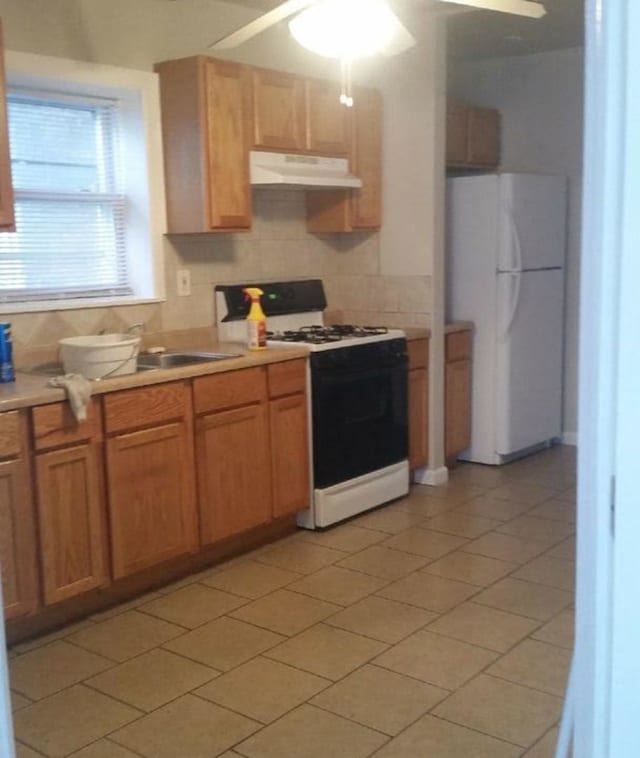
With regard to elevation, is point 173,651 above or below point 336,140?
below

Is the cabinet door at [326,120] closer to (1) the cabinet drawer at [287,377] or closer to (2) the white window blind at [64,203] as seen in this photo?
(2) the white window blind at [64,203]

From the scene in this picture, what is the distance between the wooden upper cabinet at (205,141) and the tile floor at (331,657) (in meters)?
1.55

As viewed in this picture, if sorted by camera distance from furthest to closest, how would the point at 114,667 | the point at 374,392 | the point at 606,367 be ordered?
the point at 374,392, the point at 114,667, the point at 606,367

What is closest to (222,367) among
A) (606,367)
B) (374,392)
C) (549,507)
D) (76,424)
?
(76,424)

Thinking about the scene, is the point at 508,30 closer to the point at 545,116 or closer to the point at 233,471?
the point at 545,116

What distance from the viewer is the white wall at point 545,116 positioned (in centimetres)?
561

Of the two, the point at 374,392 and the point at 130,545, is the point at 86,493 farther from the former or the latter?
the point at 374,392

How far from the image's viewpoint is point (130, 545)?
11.1 ft

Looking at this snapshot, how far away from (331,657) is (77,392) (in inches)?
48.4

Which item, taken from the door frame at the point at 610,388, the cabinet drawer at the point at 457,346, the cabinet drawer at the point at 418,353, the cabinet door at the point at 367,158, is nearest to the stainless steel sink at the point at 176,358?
the cabinet drawer at the point at 418,353

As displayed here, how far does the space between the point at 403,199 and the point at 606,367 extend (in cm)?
392

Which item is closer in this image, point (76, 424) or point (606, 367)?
point (606, 367)

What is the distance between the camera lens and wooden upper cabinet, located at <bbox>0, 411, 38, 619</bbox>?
2924mm

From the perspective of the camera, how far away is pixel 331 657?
298 cm
